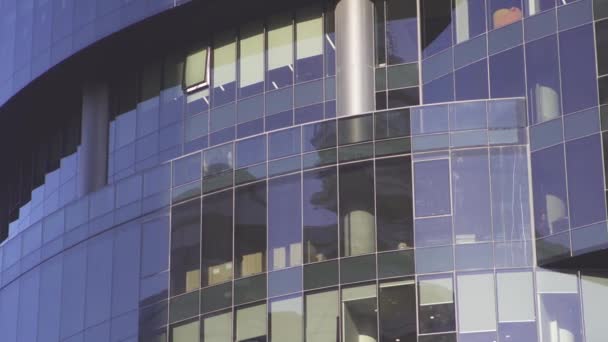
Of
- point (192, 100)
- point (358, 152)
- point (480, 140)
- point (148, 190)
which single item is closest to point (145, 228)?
point (148, 190)

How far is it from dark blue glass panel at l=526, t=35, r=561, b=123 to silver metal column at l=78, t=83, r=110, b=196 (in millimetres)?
19822

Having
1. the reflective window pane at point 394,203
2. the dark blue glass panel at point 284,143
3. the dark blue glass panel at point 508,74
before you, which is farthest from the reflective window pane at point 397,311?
the dark blue glass panel at point 508,74

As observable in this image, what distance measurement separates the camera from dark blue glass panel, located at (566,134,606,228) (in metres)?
51.2

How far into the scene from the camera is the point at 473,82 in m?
55.6

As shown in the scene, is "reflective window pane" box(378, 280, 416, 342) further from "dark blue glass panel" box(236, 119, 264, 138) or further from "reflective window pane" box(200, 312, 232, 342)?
"dark blue glass panel" box(236, 119, 264, 138)

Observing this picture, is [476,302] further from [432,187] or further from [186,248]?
[186,248]

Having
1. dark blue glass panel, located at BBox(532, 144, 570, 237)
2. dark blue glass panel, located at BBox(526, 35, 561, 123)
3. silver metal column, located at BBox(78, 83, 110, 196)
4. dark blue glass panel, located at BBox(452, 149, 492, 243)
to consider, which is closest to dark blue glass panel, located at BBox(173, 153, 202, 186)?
silver metal column, located at BBox(78, 83, 110, 196)

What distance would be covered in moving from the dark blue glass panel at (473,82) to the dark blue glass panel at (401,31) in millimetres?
2406

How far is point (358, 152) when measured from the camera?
55.5 m

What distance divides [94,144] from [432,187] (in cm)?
1763

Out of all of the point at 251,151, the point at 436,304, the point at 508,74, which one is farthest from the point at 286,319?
the point at 508,74

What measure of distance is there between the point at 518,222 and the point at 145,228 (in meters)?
15.2

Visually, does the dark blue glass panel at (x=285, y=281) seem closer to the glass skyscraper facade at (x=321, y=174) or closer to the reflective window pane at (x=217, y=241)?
the glass skyscraper facade at (x=321, y=174)

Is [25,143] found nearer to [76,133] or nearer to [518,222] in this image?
[76,133]
